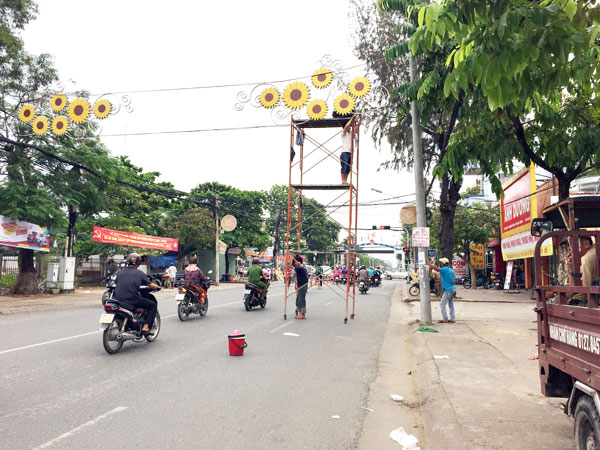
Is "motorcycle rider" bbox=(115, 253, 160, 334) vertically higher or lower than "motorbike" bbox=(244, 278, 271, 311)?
higher

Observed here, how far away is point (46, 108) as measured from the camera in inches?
741

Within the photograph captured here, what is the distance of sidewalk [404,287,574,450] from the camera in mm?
4039

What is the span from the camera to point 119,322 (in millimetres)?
7867

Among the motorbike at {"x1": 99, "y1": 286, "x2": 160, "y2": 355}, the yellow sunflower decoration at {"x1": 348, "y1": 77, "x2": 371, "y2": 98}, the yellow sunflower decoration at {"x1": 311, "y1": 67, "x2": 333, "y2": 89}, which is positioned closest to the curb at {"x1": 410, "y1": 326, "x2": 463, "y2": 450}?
the motorbike at {"x1": 99, "y1": 286, "x2": 160, "y2": 355}

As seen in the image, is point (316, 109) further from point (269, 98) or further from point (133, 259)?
point (133, 259)

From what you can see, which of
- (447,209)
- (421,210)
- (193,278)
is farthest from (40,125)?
(447,209)

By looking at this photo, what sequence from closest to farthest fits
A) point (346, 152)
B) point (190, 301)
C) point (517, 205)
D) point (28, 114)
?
point (346, 152) → point (190, 301) → point (28, 114) → point (517, 205)

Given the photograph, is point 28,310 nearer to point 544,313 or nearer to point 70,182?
point 70,182

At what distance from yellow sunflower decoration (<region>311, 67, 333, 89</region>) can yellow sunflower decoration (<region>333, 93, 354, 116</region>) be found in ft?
1.92

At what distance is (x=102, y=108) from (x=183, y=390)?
10.8 meters

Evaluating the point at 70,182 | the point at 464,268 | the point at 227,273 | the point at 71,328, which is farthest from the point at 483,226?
the point at 71,328

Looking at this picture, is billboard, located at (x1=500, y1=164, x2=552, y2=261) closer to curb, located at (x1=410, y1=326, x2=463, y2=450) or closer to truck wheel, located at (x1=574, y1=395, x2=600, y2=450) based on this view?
curb, located at (x1=410, y1=326, x2=463, y2=450)

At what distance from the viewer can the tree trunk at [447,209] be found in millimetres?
18778


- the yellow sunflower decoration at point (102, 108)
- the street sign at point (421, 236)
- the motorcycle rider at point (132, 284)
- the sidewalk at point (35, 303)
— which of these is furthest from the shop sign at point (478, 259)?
the motorcycle rider at point (132, 284)
